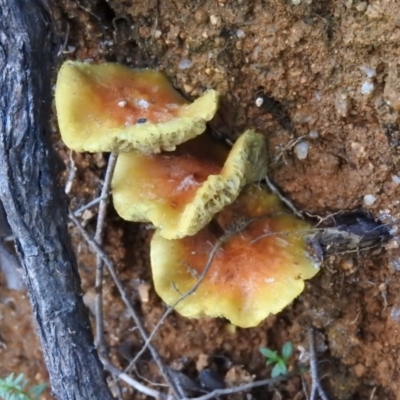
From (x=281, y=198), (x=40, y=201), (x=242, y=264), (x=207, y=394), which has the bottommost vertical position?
(x=207, y=394)

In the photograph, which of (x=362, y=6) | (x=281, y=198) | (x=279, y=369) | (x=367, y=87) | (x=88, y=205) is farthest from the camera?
(x=88, y=205)

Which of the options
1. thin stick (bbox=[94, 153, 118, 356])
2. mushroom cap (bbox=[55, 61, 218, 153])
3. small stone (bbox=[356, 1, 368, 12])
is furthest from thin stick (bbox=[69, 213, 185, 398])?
small stone (bbox=[356, 1, 368, 12])

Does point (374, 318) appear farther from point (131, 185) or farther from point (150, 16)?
point (150, 16)

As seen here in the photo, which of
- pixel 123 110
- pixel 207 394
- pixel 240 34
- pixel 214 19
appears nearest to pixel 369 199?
pixel 240 34

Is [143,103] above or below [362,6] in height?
below

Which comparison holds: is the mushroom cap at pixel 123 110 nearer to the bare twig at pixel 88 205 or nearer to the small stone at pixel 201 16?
the small stone at pixel 201 16

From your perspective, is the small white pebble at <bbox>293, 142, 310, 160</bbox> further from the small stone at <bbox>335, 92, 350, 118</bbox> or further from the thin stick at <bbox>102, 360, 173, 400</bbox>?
the thin stick at <bbox>102, 360, 173, 400</bbox>

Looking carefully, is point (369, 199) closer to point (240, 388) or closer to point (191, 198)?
point (191, 198)
